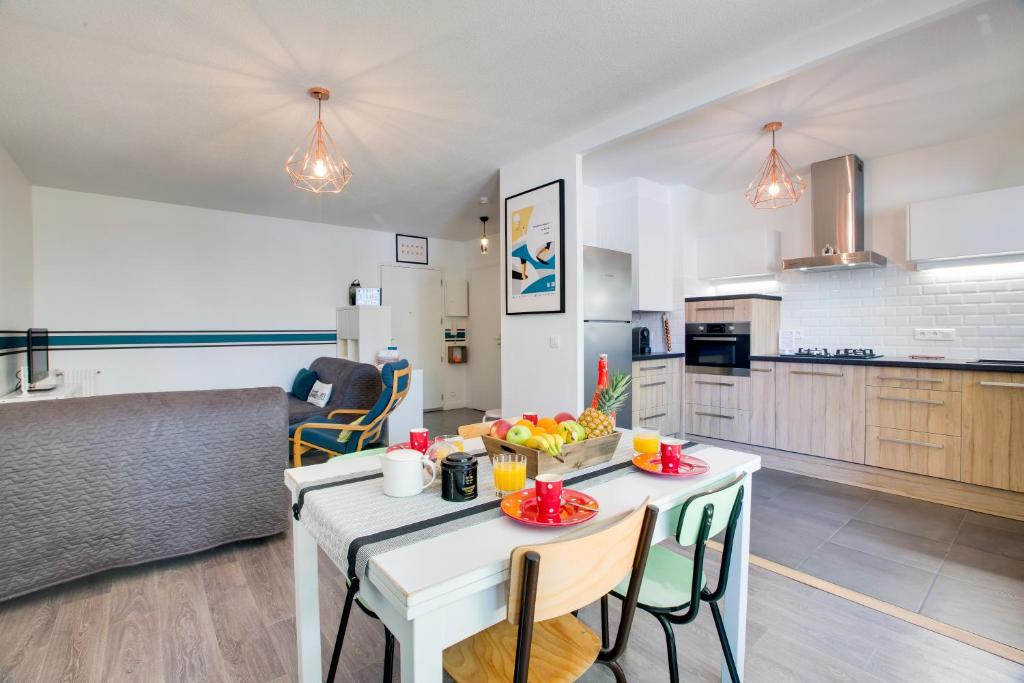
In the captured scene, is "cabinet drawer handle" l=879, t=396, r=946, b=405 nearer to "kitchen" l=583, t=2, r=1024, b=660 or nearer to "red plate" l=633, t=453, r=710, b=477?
"kitchen" l=583, t=2, r=1024, b=660

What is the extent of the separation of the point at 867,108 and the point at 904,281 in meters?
1.54

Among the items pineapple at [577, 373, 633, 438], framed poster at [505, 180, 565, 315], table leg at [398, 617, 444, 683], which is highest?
framed poster at [505, 180, 565, 315]

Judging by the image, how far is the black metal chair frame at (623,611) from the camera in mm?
783

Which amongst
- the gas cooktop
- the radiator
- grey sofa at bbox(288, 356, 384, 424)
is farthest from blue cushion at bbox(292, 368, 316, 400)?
the gas cooktop

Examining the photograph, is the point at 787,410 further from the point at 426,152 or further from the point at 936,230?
the point at 426,152

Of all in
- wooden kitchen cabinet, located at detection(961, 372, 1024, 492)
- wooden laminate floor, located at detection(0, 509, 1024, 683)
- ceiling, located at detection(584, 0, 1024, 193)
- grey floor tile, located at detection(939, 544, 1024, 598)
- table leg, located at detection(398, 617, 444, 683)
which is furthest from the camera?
wooden kitchen cabinet, located at detection(961, 372, 1024, 492)

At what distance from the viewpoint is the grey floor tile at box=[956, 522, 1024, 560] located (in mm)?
2371

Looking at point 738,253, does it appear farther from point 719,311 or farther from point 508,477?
point 508,477

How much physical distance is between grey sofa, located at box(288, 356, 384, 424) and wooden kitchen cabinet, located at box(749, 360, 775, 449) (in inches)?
128

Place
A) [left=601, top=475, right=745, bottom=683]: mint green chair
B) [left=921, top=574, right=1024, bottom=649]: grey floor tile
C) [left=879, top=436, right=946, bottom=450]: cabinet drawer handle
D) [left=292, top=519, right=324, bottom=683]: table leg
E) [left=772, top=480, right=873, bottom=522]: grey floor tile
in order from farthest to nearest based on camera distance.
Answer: [left=879, top=436, right=946, bottom=450]: cabinet drawer handle < [left=772, top=480, right=873, bottom=522]: grey floor tile < [left=921, top=574, right=1024, bottom=649]: grey floor tile < [left=292, top=519, right=324, bottom=683]: table leg < [left=601, top=475, right=745, bottom=683]: mint green chair

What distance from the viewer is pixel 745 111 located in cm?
294

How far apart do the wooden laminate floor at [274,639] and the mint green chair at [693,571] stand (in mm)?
407

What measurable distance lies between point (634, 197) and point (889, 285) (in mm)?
2223

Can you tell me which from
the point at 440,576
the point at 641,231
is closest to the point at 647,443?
the point at 440,576
